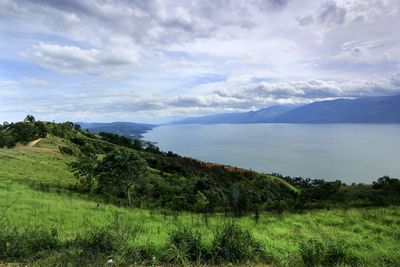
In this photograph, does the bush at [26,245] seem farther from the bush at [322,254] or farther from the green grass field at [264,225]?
the bush at [322,254]

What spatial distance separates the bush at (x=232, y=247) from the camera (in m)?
7.99

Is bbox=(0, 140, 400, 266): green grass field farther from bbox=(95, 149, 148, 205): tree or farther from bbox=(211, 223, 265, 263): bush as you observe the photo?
bbox=(95, 149, 148, 205): tree

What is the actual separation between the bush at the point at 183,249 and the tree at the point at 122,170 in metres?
21.6

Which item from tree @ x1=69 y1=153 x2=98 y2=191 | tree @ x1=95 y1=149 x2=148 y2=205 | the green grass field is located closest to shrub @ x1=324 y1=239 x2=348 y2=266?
the green grass field

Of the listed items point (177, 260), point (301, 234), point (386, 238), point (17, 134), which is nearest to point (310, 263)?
point (177, 260)

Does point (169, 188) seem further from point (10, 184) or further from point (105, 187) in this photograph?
point (10, 184)

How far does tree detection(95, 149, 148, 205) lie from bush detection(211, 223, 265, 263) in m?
21.9

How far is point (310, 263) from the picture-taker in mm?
7969

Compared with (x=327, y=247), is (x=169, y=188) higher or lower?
lower

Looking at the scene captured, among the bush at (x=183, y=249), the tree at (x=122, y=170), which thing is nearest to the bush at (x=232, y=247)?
the bush at (x=183, y=249)

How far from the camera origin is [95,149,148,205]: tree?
98.1ft

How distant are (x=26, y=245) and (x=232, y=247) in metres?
4.45

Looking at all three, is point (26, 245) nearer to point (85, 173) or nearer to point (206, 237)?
point (206, 237)

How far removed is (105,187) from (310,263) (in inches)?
1051
